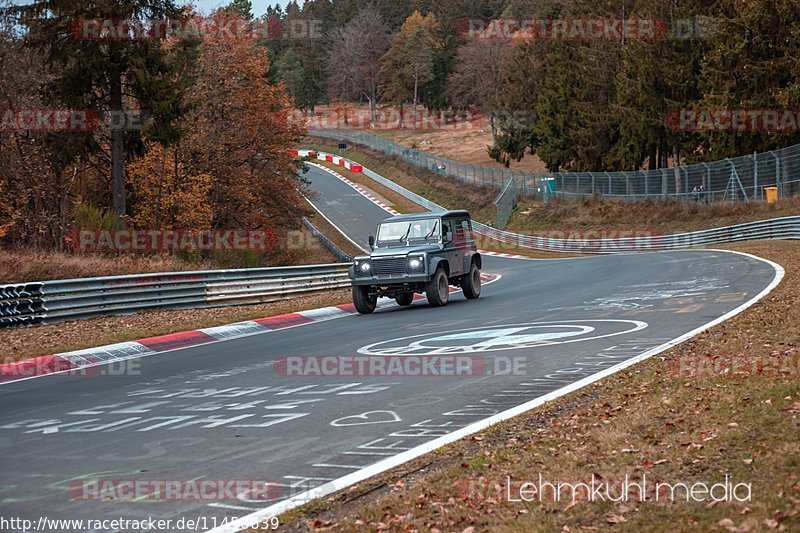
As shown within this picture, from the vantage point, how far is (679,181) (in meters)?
52.4

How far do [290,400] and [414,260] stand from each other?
420 inches

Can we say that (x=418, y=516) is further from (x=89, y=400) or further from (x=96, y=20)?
(x=96, y=20)

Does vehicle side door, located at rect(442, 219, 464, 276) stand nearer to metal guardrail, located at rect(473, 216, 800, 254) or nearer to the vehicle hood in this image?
the vehicle hood

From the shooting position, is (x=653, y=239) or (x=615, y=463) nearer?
(x=615, y=463)

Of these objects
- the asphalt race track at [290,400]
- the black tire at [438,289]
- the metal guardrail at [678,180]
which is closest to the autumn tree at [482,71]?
the metal guardrail at [678,180]

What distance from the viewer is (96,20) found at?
29.4 meters

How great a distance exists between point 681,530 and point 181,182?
111 ft

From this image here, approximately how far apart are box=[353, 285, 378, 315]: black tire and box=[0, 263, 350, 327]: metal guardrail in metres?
4.26

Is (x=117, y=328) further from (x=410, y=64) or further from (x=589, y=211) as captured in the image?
(x=410, y=64)

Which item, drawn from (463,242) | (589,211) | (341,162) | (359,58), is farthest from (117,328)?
(359,58)

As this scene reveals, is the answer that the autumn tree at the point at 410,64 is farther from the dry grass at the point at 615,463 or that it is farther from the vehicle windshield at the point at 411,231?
the dry grass at the point at 615,463

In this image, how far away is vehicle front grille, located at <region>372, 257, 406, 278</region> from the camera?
20.3 meters

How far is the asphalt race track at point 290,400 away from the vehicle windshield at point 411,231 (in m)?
1.96

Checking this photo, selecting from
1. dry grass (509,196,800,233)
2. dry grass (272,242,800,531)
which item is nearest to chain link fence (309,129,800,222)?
dry grass (509,196,800,233)
